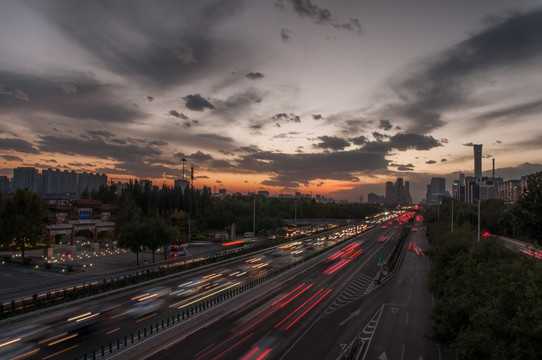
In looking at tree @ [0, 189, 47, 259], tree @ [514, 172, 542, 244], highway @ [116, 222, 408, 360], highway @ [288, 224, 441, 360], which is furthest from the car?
tree @ [0, 189, 47, 259]

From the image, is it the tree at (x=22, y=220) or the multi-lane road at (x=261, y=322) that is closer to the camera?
the multi-lane road at (x=261, y=322)

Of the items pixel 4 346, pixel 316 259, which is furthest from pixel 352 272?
pixel 4 346

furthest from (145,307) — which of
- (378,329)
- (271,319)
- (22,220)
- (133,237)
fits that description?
(22,220)

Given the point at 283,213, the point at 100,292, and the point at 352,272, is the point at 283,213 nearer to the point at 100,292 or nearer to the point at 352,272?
the point at 352,272

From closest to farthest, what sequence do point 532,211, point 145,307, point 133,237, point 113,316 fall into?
1. point 532,211
2. point 113,316
3. point 145,307
4. point 133,237

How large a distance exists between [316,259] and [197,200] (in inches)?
3186

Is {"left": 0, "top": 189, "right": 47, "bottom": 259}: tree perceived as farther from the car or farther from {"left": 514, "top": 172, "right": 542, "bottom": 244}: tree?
{"left": 514, "top": 172, "right": 542, "bottom": 244}: tree

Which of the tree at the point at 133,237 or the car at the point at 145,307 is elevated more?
the tree at the point at 133,237

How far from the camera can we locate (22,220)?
47656 millimetres

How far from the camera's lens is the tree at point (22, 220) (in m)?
47.2

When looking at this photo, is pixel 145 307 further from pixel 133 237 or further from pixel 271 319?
pixel 133 237

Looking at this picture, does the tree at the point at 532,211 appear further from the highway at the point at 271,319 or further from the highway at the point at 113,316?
the highway at the point at 113,316

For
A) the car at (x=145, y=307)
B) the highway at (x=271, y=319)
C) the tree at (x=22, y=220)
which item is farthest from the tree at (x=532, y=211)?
the tree at (x=22, y=220)

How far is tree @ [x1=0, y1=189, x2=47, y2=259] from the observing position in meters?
47.2
